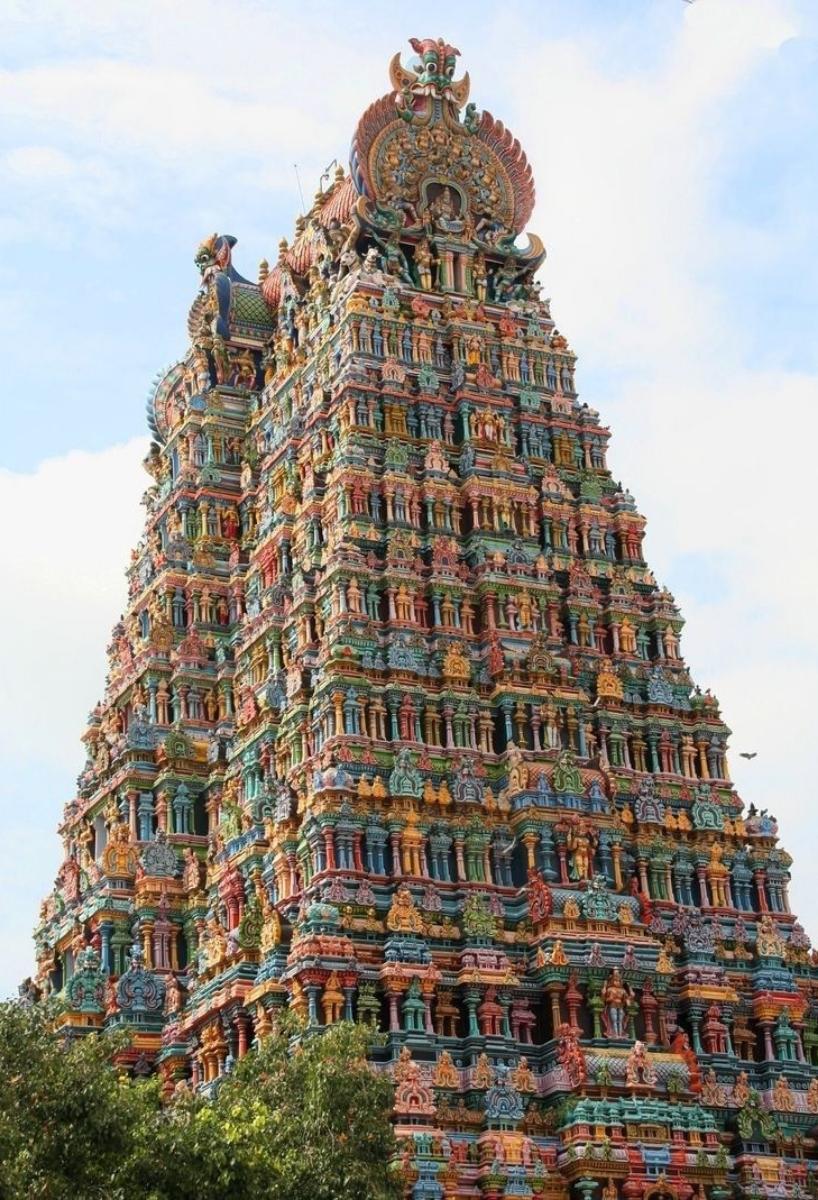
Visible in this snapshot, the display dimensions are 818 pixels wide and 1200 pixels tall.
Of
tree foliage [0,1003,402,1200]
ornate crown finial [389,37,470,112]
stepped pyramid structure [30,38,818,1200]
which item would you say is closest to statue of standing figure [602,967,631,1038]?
stepped pyramid structure [30,38,818,1200]

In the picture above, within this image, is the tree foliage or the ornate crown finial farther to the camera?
the ornate crown finial

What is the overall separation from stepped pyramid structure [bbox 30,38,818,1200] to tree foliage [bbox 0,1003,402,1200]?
95.9 inches

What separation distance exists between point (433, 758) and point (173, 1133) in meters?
17.8

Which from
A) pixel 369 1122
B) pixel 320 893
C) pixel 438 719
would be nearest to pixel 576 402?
pixel 438 719

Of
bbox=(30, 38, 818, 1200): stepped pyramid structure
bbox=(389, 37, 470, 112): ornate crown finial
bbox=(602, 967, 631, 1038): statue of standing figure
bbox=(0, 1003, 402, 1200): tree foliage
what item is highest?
bbox=(389, 37, 470, 112): ornate crown finial

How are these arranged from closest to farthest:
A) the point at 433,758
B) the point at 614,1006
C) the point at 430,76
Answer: the point at 614,1006 < the point at 433,758 < the point at 430,76

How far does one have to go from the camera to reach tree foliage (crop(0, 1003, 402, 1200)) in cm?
3759

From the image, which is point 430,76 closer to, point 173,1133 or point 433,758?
point 433,758

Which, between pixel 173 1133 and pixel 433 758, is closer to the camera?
pixel 173 1133

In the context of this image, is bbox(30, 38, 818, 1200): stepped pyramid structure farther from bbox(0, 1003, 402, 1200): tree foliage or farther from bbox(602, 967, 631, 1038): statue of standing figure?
bbox(0, 1003, 402, 1200): tree foliage

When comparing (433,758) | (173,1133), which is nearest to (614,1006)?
(433,758)

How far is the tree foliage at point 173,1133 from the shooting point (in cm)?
3759

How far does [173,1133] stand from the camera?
38.6 meters

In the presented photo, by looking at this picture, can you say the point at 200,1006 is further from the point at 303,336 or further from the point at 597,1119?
the point at 303,336
